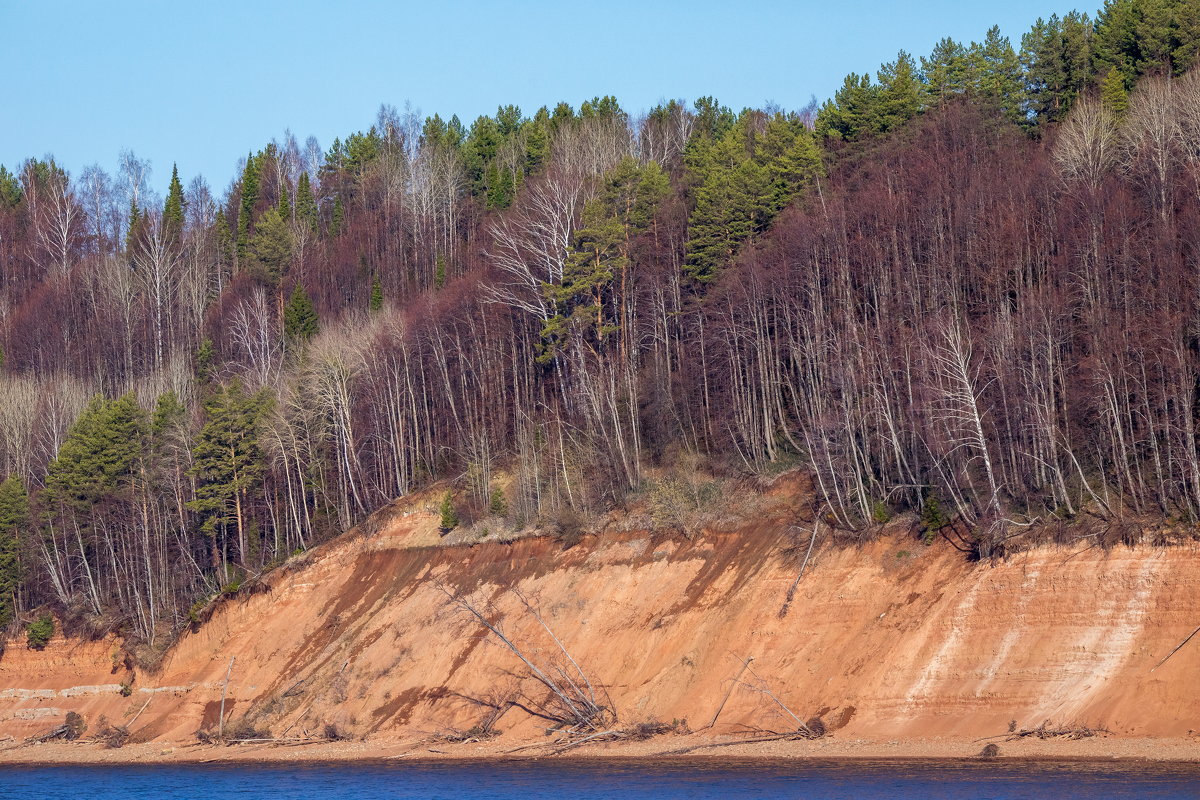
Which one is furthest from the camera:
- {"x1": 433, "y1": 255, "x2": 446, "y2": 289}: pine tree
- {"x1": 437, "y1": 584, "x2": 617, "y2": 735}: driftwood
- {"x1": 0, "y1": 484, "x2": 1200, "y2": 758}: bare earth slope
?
{"x1": 433, "y1": 255, "x2": 446, "y2": 289}: pine tree

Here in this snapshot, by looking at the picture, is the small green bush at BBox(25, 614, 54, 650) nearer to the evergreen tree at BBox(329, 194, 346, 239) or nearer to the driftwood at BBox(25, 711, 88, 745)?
the driftwood at BBox(25, 711, 88, 745)

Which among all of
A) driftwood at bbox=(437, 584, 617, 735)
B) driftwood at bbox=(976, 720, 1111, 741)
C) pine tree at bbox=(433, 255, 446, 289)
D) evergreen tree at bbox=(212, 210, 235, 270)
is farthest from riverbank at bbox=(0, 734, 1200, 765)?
evergreen tree at bbox=(212, 210, 235, 270)

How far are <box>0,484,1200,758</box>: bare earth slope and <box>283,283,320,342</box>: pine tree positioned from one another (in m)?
25.9

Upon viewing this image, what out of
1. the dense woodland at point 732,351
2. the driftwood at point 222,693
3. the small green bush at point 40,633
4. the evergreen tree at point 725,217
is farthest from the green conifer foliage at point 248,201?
the driftwood at point 222,693

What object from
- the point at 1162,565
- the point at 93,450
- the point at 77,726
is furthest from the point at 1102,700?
the point at 93,450

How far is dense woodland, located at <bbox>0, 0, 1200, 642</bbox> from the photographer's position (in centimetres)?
4441

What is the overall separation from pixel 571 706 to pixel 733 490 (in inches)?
490

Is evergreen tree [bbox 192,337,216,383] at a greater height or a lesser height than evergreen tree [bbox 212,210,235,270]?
lesser

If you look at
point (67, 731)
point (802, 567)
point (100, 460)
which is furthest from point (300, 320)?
point (802, 567)

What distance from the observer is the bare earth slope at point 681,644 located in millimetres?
35750

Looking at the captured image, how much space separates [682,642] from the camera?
44219 millimetres

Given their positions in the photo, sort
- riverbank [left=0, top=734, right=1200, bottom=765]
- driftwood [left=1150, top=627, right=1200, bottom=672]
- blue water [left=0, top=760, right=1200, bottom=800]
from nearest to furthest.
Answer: blue water [left=0, top=760, right=1200, bottom=800]
riverbank [left=0, top=734, right=1200, bottom=765]
driftwood [left=1150, top=627, right=1200, bottom=672]

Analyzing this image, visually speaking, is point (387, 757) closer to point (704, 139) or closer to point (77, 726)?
point (77, 726)

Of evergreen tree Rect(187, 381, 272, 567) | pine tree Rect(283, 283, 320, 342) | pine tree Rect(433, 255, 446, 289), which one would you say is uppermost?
pine tree Rect(433, 255, 446, 289)
